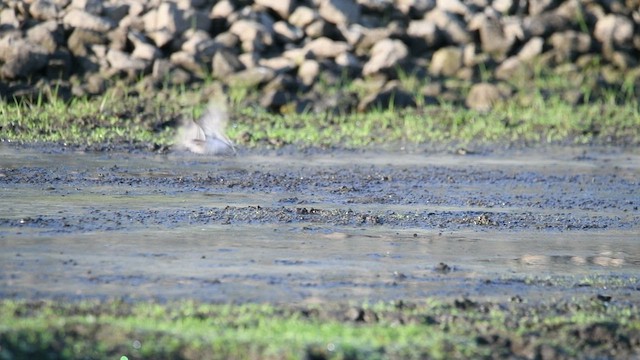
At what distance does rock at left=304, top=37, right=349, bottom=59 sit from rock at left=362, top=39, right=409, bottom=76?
34cm

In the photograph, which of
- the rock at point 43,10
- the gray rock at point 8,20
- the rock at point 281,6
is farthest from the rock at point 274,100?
the gray rock at point 8,20

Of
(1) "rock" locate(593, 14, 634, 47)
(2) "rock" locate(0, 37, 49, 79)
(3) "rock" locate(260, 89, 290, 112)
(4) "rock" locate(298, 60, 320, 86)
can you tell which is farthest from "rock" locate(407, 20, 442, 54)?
(2) "rock" locate(0, 37, 49, 79)

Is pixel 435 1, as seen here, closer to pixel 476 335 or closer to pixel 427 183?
pixel 427 183

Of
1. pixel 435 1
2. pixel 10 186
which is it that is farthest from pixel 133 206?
pixel 435 1

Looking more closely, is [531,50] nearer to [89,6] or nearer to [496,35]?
[496,35]

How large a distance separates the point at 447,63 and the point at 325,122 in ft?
7.59

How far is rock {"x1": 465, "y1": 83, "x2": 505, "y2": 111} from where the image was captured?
48.4 ft

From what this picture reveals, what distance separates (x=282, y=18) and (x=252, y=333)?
10796 millimetres

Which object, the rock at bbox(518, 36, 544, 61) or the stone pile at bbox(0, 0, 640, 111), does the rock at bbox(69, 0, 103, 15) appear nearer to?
the stone pile at bbox(0, 0, 640, 111)

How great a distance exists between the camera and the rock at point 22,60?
1434cm

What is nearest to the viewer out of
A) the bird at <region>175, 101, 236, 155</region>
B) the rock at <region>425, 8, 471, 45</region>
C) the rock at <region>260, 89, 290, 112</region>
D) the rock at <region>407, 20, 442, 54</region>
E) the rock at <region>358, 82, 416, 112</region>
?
the bird at <region>175, 101, 236, 155</region>

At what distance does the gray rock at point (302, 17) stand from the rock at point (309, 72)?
0.93 metres

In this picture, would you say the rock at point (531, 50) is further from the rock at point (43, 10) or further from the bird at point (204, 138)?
the rock at point (43, 10)

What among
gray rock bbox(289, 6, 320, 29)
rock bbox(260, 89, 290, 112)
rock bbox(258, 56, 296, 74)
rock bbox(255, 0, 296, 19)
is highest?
rock bbox(255, 0, 296, 19)
